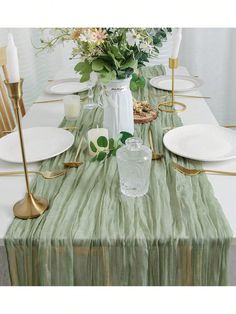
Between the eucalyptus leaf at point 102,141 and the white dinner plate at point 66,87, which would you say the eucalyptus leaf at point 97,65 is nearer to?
the eucalyptus leaf at point 102,141

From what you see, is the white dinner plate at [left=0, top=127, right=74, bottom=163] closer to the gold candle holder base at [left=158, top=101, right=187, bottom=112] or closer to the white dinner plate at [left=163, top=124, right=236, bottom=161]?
the white dinner plate at [left=163, top=124, right=236, bottom=161]

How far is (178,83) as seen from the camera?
1.94m

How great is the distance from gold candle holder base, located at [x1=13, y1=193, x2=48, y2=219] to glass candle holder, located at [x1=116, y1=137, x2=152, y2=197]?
202 millimetres

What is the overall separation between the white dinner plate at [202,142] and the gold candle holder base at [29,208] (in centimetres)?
44

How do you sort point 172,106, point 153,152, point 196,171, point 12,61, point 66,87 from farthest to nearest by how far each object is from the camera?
point 66,87 < point 172,106 < point 153,152 < point 196,171 < point 12,61

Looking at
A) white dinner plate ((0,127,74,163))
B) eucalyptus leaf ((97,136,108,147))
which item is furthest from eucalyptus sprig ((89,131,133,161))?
white dinner plate ((0,127,74,163))

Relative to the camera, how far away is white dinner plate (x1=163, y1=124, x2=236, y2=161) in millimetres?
1215

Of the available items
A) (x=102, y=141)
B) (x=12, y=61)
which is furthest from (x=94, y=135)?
(x=12, y=61)

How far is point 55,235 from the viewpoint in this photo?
0.92 metres

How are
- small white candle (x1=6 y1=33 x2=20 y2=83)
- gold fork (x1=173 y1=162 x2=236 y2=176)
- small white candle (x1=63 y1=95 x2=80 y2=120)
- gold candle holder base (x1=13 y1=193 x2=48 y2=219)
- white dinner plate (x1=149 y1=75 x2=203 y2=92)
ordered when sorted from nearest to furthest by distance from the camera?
small white candle (x1=6 y1=33 x2=20 y2=83) < gold candle holder base (x1=13 y1=193 x2=48 y2=219) < gold fork (x1=173 y1=162 x2=236 y2=176) < small white candle (x1=63 y1=95 x2=80 y2=120) < white dinner plate (x1=149 y1=75 x2=203 y2=92)

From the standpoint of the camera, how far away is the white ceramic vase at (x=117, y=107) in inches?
51.0

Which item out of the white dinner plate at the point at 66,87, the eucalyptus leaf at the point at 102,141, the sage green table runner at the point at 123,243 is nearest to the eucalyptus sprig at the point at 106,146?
the eucalyptus leaf at the point at 102,141

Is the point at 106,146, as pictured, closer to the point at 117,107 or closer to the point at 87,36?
the point at 117,107

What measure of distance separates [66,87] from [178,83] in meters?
0.51
